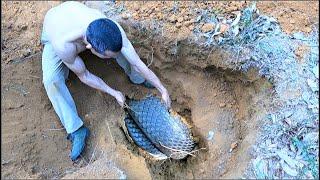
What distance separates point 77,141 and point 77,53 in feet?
2.68

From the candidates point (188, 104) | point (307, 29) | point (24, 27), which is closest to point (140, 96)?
point (188, 104)

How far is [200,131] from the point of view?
4.60 m

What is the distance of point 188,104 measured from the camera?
4.77m

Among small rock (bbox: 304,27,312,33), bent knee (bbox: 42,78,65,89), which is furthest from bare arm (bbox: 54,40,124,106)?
small rock (bbox: 304,27,312,33)

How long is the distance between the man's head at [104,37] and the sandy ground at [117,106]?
3.18 feet

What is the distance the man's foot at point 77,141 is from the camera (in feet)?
15.0

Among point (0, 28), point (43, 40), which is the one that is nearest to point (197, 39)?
Answer: point (43, 40)

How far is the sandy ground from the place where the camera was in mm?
4410

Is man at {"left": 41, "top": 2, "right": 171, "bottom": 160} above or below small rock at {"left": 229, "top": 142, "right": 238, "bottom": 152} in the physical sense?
above

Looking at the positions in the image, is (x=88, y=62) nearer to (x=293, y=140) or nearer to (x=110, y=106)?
Result: (x=110, y=106)

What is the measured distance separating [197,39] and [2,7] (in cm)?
197

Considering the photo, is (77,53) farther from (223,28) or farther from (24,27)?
(223,28)

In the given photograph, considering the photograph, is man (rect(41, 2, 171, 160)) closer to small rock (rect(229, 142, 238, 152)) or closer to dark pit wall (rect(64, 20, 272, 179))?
dark pit wall (rect(64, 20, 272, 179))

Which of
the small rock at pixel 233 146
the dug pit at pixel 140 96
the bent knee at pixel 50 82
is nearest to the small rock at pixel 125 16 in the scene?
the dug pit at pixel 140 96
